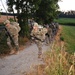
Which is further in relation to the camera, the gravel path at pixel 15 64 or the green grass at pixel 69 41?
the green grass at pixel 69 41

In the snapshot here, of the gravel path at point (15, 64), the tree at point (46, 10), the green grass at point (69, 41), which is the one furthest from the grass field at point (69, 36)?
the gravel path at point (15, 64)

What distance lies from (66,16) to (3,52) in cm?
10892

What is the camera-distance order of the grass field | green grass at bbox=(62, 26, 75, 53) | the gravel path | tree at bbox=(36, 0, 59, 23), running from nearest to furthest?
the gravel path → green grass at bbox=(62, 26, 75, 53) → the grass field → tree at bbox=(36, 0, 59, 23)

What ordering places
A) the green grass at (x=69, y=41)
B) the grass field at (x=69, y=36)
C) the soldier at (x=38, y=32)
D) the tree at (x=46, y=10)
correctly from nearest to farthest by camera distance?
1. the soldier at (x=38, y=32)
2. the green grass at (x=69, y=41)
3. the grass field at (x=69, y=36)
4. the tree at (x=46, y=10)

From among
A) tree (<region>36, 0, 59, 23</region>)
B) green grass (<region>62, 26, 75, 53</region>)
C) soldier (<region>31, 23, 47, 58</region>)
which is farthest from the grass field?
soldier (<region>31, 23, 47, 58</region>)

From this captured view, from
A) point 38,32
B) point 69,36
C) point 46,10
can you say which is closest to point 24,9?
point 46,10

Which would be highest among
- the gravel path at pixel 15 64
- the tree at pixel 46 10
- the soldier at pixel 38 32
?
the soldier at pixel 38 32

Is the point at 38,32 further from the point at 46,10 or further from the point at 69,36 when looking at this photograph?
the point at 69,36

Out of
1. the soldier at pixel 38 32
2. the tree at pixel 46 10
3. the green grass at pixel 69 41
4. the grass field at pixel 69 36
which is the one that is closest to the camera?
the soldier at pixel 38 32

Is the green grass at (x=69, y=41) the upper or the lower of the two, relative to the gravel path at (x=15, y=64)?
lower

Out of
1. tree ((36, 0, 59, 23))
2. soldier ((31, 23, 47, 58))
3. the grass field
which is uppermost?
soldier ((31, 23, 47, 58))

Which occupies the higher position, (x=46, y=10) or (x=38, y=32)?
(x=38, y=32)

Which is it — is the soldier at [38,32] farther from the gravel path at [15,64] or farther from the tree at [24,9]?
the tree at [24,9]

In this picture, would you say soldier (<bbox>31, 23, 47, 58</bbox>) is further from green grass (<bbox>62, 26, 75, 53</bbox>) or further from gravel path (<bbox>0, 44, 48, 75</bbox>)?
green grass (<bbox>62, 26, 75, 53</bbox>)
